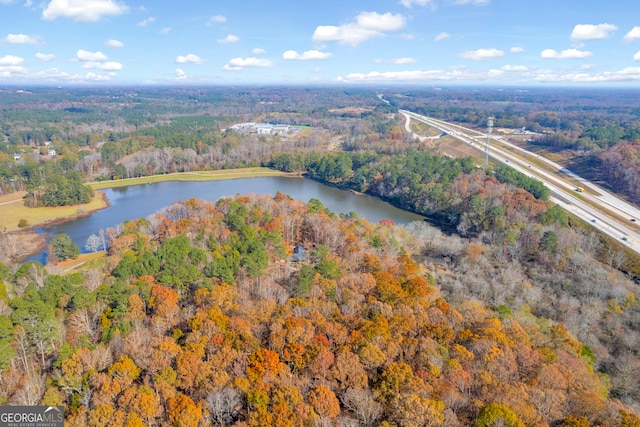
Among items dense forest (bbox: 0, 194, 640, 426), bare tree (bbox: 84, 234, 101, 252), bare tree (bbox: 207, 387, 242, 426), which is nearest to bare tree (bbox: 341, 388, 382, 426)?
dense forest (bbox: 0, 194, 640, 426)

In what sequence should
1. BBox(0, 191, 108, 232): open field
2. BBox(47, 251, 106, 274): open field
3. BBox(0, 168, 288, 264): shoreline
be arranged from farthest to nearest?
BBox(0, 191, 108, 232): open field → BBox(0, 168, 288, 264): shoreline → BBox(47, 251, 106, 274): open field

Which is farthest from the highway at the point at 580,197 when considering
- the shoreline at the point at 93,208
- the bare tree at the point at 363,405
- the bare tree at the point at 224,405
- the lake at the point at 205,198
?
the shoreline at the point at 93,208

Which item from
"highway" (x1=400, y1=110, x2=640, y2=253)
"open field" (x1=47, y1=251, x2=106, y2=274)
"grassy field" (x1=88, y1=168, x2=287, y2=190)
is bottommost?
"open field" (x1=47, y1=251, x2=106, y2=274)

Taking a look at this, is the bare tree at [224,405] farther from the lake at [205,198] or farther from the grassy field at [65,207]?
the grassy field at [65,207]

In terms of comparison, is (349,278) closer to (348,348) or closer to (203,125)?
(348,348)

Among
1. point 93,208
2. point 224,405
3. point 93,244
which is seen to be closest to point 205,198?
point 93,208

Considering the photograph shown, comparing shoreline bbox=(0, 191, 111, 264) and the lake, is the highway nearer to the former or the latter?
the lake

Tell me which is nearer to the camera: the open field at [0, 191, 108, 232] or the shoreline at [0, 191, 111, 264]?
the shoreline at [0, 191, 111, 264]
